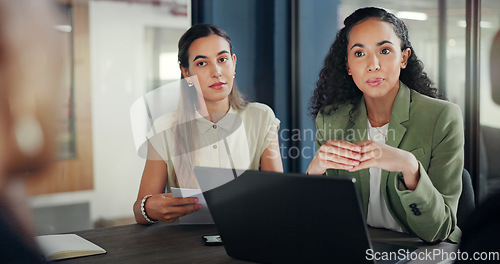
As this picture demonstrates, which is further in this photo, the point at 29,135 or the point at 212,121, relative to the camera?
the point at 212,121

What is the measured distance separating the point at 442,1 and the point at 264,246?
91.6 inches

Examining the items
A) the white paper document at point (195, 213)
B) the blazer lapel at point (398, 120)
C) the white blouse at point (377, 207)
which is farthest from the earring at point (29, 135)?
the blazer lapel at point (398, 120)

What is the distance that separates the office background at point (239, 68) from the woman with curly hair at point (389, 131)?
75cm

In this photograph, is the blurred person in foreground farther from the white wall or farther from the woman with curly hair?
the white wall

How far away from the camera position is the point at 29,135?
28cm

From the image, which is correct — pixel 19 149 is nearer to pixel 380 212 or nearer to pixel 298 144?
pixel 380 212

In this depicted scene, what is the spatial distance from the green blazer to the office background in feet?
3.32

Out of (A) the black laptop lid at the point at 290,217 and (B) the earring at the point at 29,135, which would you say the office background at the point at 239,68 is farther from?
(B) the earring at the point at 29,135

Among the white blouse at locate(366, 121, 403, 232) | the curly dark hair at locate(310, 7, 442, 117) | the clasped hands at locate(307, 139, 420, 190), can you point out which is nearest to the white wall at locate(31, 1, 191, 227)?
the curly dark hair at locate(310, 7, 442, 117)

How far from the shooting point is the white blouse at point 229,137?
240cm

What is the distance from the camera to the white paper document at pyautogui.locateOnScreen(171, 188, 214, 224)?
1697mm

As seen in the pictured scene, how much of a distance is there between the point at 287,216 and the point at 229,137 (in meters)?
1.45

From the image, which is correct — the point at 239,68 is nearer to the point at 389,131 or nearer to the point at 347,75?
the point at 347,75

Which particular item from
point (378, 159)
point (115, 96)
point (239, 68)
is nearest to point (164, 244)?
point (378, 159)
